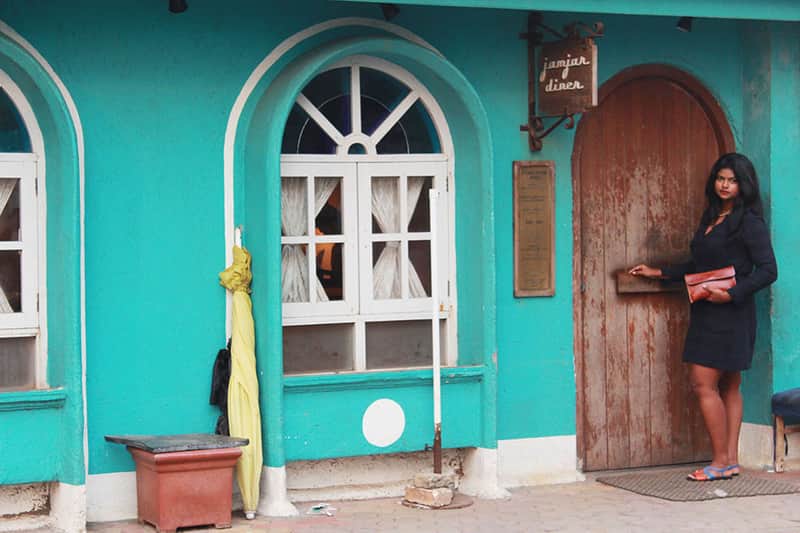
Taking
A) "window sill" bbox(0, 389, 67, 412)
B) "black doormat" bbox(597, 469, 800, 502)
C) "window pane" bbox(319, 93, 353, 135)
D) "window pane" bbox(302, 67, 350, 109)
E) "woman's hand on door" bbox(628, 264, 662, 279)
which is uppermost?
"window pane" bbox(302, 67, 350, 109)

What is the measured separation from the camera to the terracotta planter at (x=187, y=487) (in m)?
7.54

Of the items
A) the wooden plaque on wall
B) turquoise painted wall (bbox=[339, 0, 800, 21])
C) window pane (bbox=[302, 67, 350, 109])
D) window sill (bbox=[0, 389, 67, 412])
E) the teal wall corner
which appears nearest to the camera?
window sill (bbox=[0, 389, 67, 412])

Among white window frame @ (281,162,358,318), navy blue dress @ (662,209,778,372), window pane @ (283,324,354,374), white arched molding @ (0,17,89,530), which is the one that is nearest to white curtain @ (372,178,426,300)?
white window frame @ (281,162,358,318)

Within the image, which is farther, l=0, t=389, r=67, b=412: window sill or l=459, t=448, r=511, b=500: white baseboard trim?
l=459, t=448, r=511, b=500: white baseboard trim

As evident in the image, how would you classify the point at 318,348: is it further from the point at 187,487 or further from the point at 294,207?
the point at 187,487

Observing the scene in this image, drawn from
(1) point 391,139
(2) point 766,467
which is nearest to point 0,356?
(1) point 391,139

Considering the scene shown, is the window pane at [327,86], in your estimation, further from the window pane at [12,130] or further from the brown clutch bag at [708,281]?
the brown clutch bag at [708,281]

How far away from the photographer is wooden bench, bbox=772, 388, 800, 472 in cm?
925

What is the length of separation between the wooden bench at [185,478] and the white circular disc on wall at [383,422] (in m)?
0.93

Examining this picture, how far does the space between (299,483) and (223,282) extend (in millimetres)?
1363

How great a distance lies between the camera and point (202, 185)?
322 inches

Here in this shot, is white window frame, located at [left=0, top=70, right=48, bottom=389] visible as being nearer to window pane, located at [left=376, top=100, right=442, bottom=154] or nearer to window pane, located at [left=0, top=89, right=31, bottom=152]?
window pane, located at [left=0, top=89, right=31, bottom=152]

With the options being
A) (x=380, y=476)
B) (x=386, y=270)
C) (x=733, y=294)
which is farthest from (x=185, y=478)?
(x=733, y=294)

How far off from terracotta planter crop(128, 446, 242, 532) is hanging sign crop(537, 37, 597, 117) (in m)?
3.01
